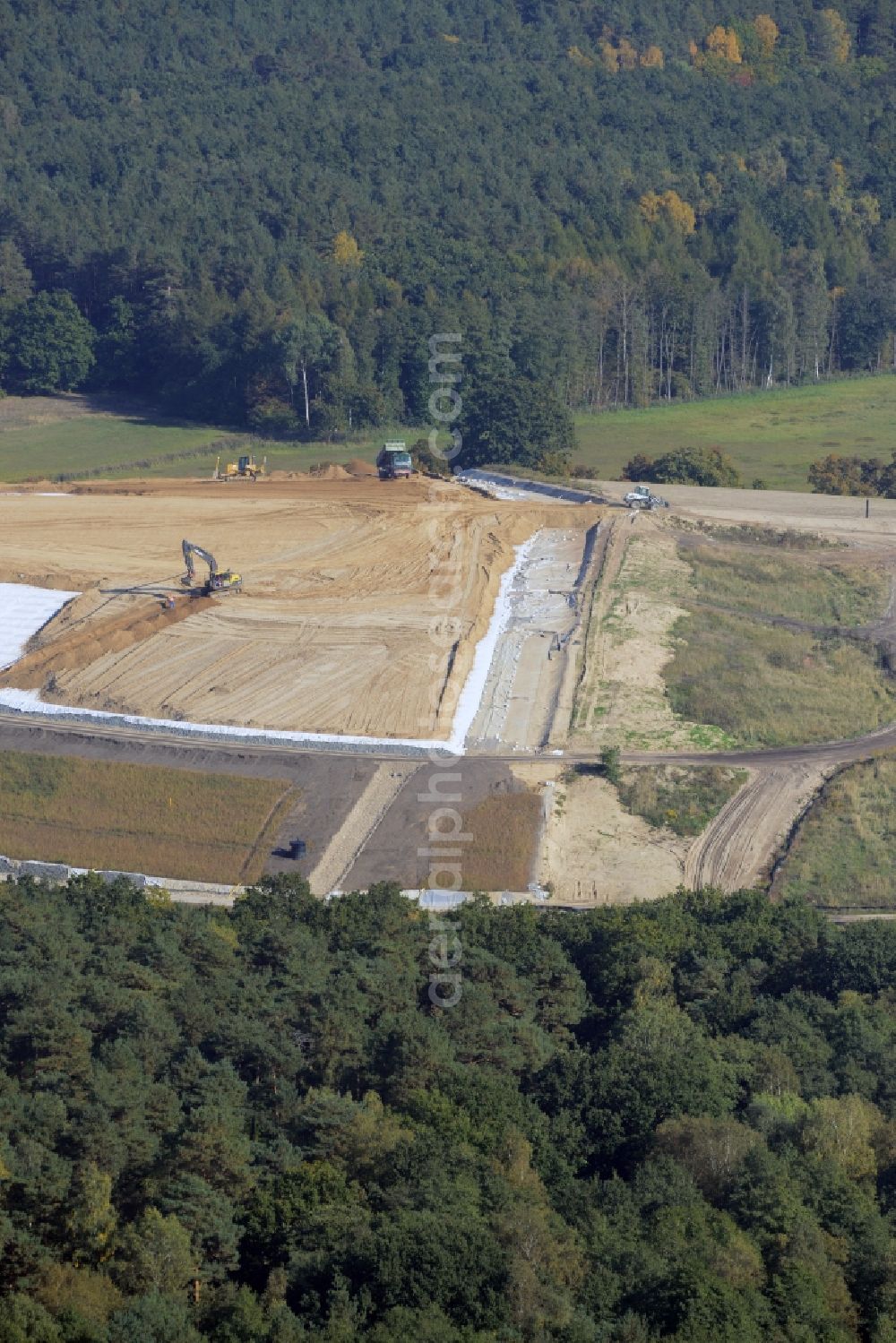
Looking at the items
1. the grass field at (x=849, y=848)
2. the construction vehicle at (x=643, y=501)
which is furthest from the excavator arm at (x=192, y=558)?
the grass field at (x=849, y=848)

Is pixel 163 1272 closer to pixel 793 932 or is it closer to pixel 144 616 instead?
pixel 793 932

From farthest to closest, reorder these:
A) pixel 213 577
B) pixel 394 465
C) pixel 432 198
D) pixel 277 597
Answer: pixel 432 198 < pixel 394 465 < pixel 277 597 < pixel 213 577

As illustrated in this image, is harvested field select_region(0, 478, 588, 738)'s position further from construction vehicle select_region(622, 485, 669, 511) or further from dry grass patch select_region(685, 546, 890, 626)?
dry grass patch select_region(685, 546, 890, 626)

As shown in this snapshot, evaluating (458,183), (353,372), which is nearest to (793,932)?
(353,372)

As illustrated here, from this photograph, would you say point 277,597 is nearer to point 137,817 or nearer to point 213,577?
point 213,577

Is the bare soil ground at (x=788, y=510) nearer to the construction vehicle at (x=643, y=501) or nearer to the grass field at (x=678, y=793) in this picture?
the construction vehicle at (x=643, y=501)

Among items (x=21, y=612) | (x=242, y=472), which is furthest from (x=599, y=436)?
(x=21, y=612)
